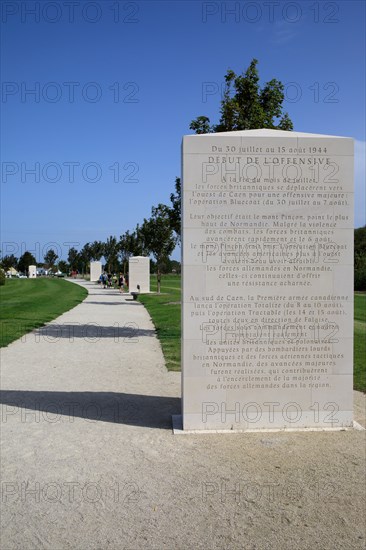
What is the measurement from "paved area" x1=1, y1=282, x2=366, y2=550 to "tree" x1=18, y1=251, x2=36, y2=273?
315 ft

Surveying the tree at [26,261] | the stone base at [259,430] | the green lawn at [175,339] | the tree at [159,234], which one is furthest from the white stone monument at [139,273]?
the tree at [26,261]

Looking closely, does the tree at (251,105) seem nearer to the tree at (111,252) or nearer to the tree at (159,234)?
the tree at (159,234)

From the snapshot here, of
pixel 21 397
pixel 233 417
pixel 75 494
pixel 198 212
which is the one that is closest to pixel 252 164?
pixel 198 212

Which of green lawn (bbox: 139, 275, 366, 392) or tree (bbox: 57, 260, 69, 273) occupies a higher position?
tree (bbox: 57, 260, 69, 273)

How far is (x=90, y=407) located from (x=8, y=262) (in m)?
92.0

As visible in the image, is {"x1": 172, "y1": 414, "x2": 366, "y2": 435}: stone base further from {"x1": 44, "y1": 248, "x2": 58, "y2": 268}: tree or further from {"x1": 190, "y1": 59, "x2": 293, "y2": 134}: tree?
{"x1": 44, "y1": 248, "x2": 58, "y2": 268}: tree

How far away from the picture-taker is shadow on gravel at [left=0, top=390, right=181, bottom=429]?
669 centimetres

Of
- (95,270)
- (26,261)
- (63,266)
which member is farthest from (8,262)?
(95,270)

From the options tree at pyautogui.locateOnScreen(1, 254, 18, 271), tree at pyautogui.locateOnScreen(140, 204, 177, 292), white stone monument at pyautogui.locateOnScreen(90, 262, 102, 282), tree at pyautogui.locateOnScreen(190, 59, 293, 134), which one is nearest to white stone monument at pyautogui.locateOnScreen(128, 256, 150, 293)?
tree at pyautogui.locateOnScreen(140, 204, 177, 292)

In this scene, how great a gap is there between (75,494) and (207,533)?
1257mm

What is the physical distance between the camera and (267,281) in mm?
6258

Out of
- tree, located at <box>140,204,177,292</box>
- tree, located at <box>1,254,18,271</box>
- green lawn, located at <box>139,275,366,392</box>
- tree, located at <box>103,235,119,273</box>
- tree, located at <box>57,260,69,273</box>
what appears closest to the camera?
green lawn, located at <box>139,275,366,392</box>

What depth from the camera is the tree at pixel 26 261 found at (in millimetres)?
100575

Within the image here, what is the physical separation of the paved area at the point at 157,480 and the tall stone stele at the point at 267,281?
42 centimetres
